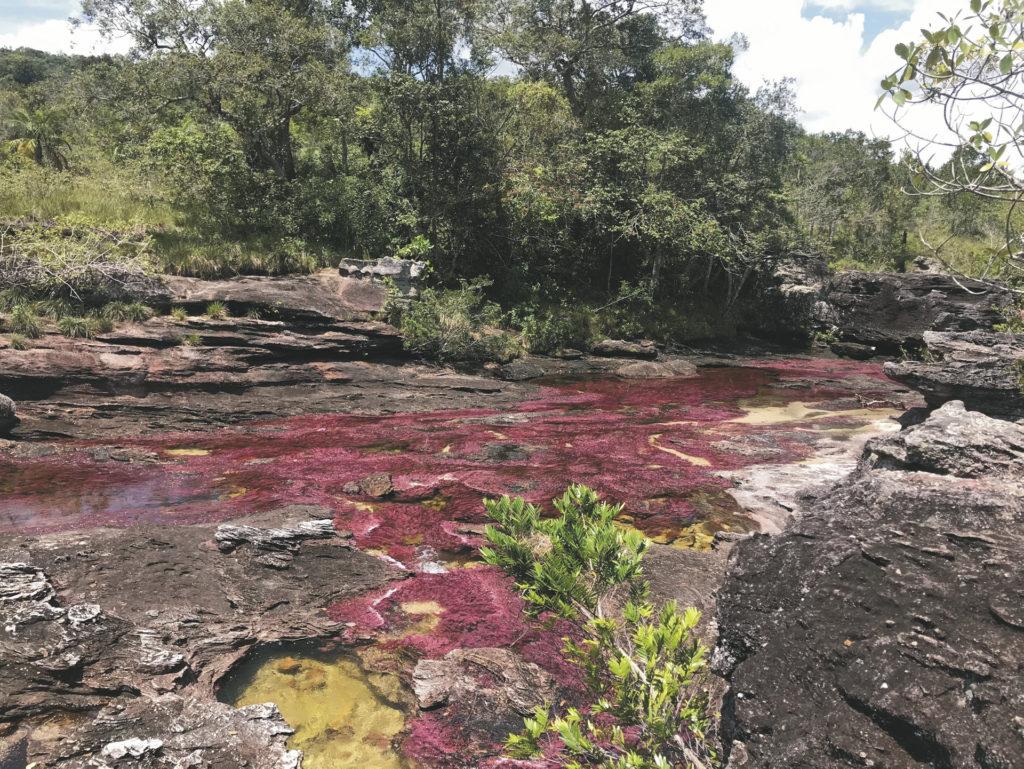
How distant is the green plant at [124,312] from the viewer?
1429 centimetres

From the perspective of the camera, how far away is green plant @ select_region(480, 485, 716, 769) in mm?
2840

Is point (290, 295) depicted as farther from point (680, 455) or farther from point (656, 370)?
point (656, 370)

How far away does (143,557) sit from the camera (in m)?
6.50

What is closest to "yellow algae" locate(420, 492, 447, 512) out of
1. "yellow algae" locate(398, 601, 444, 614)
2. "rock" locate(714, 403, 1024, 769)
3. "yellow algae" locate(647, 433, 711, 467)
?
"yellow algae" locate(398, 601, 444, 614)

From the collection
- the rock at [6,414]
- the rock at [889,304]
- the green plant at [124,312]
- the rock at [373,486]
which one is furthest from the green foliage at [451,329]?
the rock at [889,304]

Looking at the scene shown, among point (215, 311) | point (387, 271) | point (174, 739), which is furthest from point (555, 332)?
point (174, 739)

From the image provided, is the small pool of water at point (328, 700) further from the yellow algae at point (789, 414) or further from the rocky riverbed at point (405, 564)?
the yellow algae at point (789, 414)

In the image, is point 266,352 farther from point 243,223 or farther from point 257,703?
point 257,703

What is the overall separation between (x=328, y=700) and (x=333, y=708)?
0.13 m

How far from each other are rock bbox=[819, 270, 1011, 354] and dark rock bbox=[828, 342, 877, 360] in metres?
0.33

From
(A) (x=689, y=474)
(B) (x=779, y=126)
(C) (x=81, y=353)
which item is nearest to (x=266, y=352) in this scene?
(C) (x=81, y=353)

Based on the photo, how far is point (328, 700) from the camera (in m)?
5.20

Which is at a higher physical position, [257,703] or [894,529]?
[894,529]

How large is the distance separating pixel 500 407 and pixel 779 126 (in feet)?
87.5
